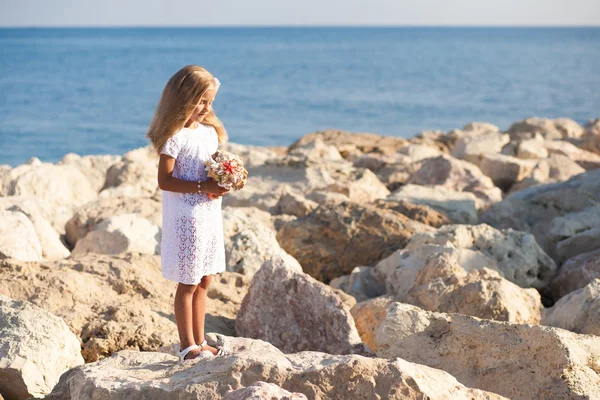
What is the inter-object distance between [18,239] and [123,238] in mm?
748

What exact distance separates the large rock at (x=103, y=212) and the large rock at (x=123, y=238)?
575mm

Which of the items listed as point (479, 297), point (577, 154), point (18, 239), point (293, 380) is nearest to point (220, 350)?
point (293, 380)

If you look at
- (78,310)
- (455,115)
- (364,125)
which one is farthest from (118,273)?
(455,115)

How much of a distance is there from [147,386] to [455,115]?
26.5 meters

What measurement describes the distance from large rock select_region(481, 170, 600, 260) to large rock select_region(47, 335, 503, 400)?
14.3 feet

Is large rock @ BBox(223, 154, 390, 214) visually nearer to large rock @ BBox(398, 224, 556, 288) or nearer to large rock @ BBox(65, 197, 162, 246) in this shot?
large rock @ BBox(65, 197, 162, 246)

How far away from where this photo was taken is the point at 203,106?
A: 3.64 meters

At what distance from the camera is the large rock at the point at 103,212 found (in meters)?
6.98

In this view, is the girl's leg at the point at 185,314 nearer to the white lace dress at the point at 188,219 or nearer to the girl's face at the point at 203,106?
the white lace dress at the point at 188,219

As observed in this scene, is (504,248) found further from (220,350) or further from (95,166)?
(95,166)

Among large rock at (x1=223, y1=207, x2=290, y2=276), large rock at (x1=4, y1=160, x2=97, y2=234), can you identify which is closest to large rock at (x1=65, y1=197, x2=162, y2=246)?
large rock at (x1=4, y1=160, x2=97, y2=234)

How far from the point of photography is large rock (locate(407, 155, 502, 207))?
9641 millimetres

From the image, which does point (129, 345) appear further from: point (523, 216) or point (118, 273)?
point (523, 216)

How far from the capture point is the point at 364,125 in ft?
82.6
